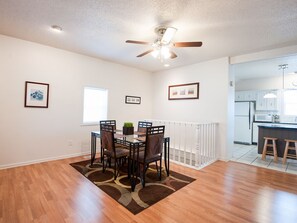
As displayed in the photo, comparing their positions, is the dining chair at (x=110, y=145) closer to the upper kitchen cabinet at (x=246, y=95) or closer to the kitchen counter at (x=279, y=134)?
the kitchen counter at (x=279, y=134)

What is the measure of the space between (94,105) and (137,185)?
9.23 ft

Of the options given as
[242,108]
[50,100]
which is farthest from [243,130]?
[50,100]

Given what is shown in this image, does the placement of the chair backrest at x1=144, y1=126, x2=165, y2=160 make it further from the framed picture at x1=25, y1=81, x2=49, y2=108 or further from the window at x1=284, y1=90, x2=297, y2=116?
the window at x1=284, y1=90, x2=297, y2=116

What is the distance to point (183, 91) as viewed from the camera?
5.15 m

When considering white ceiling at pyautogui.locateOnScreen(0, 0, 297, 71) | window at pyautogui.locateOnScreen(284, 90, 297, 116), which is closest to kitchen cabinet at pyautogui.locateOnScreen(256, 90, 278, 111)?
window at pyautogui.locateOnScreen(284, 90, 297, 116)

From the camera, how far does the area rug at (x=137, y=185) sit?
2225 millimetres

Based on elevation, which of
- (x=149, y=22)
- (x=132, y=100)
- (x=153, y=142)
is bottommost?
(x=153, y=142)

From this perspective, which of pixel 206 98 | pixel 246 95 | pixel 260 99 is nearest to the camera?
pixel 206 98

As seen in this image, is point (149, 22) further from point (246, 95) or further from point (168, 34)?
point (246, 95)

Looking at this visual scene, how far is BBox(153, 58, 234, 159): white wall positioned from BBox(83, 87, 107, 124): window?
2.09 m

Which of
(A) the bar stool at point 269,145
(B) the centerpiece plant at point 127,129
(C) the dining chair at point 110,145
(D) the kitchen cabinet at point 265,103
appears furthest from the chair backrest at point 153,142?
(D) the kitchen cabinet at point 265,103

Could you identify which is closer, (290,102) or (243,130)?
(290,102)

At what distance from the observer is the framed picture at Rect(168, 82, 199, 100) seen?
190 inches

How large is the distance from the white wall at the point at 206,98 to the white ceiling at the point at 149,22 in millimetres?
735
